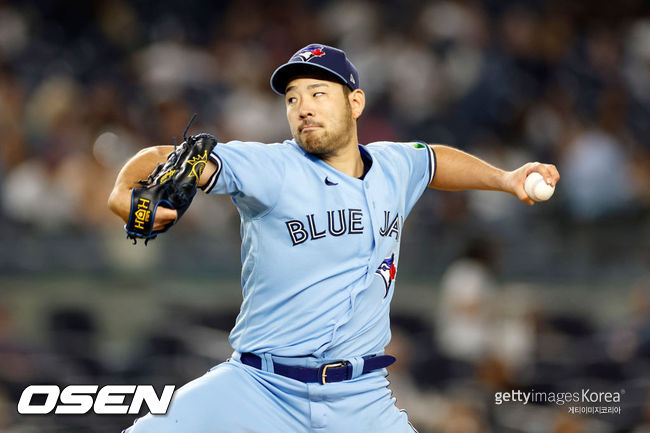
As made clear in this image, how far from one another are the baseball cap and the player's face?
3cm

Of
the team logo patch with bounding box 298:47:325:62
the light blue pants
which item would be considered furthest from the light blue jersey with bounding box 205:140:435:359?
the team logo patch with bounding box 298:47:325:62

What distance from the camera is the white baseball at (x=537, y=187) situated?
3385mm

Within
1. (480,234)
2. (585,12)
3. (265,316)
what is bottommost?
(265,316)

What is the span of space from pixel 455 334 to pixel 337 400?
3.42 m

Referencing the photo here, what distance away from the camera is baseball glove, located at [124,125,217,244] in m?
2.82

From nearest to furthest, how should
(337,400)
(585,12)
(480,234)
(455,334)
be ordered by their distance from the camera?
(337,400), (455,334), (480,234), (585,12)

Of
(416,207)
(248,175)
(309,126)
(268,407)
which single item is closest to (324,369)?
(268,407)

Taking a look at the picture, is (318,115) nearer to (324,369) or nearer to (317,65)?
(317,65)

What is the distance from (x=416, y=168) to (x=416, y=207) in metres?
3.62

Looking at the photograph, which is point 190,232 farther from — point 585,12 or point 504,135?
point 585,12

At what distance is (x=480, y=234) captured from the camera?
7027 mm

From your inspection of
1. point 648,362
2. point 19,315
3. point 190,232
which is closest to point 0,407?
point 19,315

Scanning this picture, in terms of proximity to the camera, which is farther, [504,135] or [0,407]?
[504,135]

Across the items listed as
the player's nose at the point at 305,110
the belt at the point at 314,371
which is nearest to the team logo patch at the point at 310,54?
the player's nose at the point at 305,110
